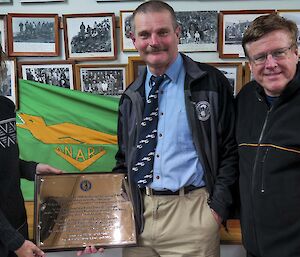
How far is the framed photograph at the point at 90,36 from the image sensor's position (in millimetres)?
2230

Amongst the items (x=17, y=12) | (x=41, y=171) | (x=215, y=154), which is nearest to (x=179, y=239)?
(x=215, y=154)

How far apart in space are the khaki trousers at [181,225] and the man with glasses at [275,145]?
23 cm

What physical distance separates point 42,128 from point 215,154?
48.0 inches

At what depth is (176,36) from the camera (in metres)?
1.48

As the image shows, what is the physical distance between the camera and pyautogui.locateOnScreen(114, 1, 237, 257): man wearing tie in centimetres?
144

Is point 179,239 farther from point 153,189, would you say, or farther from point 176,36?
point 176,36

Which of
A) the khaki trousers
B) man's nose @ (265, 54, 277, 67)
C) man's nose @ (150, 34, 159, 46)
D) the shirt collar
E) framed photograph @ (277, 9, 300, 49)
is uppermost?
framed photograph @ (277, 9, 300, 49)

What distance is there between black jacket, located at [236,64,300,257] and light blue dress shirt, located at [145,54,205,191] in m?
0.23

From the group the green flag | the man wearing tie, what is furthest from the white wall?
the man wearing tie

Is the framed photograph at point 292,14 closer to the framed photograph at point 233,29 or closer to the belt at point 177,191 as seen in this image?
the framed photograph at point 233,29

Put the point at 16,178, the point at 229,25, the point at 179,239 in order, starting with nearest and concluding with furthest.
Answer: the point at 16,178, the point at 179,239, the point at 229,25

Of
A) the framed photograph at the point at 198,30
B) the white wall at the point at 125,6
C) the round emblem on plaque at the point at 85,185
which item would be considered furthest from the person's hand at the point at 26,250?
the framed photograph at the point at 198,30

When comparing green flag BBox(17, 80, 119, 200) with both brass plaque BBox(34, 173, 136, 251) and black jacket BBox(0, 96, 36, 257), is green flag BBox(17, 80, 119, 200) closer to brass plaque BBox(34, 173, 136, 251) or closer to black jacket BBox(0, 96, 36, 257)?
brass plaque BBox(34, 173, 136, 251)

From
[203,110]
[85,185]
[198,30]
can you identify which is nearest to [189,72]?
[203,110]
